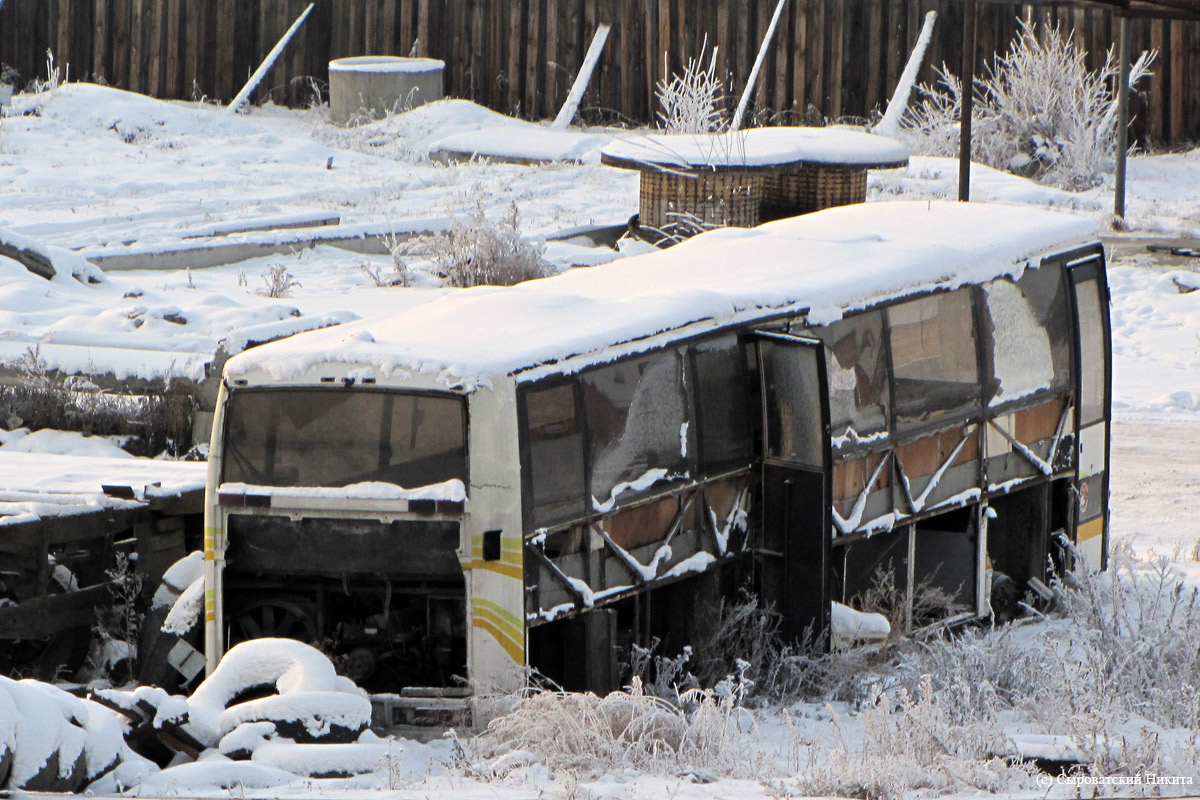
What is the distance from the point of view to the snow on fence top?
17.7m

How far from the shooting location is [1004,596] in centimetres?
988

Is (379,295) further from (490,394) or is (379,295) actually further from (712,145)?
(490,394)

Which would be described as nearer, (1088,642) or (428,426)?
(428,426)

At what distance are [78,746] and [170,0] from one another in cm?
2406

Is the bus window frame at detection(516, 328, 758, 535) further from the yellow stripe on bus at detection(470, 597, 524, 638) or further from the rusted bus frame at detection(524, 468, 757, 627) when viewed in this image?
the yellow stripe on bus at detection(470, 597, 524, 638)

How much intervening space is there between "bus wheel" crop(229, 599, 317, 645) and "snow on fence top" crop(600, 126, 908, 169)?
10938 millimetres

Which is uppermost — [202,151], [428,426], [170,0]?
[170,0]

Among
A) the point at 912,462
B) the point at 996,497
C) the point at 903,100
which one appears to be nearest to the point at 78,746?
the point at 912,462

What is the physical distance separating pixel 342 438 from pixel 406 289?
8764mm

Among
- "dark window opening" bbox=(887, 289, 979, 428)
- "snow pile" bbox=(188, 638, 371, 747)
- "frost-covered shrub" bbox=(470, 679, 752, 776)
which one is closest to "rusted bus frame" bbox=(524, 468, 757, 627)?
"frost-covered shrub" bbox=(470, 679, 752, 776)

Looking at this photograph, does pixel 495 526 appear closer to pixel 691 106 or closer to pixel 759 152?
pixel 759 152

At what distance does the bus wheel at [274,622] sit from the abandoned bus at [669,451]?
0.6 inches

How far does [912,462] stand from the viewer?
28.8 ft

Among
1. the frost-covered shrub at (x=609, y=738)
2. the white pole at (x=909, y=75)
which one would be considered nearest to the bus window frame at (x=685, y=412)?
the frost-covered shrub at (x=609, y=738)
